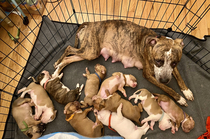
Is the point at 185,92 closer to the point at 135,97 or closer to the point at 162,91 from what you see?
the point at 162,91

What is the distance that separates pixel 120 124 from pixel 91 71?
3.42 feet

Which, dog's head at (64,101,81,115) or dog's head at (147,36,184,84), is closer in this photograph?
dog's head at (147,36,184,84)

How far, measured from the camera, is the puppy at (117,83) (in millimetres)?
2416

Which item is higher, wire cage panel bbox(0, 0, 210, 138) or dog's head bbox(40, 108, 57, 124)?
wire cage panel bbox(0, 0, 210, 138)

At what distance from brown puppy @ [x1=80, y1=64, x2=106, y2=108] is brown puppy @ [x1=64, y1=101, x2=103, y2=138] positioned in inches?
6.1

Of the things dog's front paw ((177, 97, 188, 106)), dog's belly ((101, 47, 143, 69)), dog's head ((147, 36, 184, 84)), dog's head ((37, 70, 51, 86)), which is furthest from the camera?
dog's belly ((101, 47, 143, 69))

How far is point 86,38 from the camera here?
2596 mm

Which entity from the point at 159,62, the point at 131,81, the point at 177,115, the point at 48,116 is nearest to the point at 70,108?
the point at 48,116

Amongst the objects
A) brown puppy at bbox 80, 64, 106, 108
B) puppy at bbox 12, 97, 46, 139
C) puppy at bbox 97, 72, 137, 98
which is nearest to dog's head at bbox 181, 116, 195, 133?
puppy at bbox 97, 72, 137, 98

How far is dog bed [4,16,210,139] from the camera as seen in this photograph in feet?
7.80

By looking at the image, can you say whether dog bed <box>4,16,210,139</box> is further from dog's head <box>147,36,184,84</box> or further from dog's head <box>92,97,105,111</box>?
dog's head <box>147,36,184,84</box>

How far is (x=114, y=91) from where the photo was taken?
2479 mm

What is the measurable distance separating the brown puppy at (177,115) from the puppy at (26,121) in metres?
1.79

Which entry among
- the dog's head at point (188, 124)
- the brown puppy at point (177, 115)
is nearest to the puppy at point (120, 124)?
the brown puppy at point (177, 115)
